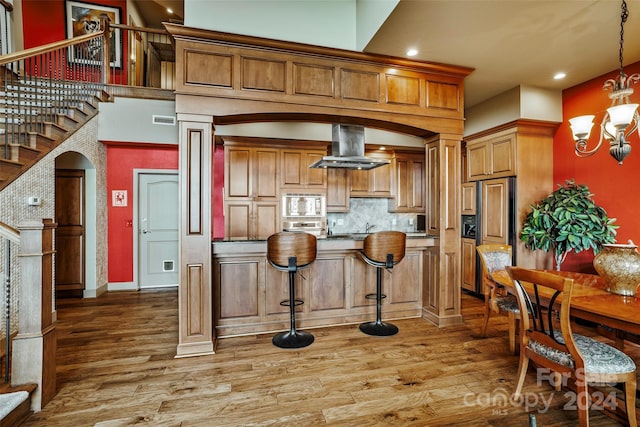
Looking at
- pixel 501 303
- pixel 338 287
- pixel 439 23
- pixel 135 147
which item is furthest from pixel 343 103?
pixel 135 147

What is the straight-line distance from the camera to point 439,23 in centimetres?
261

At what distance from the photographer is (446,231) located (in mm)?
3492

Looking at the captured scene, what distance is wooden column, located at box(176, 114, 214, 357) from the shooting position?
2.73 meters

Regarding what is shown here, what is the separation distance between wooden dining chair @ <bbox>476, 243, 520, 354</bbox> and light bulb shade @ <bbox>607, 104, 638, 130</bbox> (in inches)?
59.0

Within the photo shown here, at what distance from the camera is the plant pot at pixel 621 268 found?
1890 millimetres

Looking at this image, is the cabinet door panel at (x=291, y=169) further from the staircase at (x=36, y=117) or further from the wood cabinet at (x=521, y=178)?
the wood cabinet at (x=521, y=178)

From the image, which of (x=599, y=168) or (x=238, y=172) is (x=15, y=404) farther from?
(x=599, y=168)

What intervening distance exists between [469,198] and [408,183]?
1058 mm

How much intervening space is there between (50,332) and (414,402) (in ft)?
8.59

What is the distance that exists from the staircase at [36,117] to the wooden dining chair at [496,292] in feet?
16.2

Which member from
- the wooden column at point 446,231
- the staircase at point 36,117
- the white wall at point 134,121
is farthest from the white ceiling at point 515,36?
the staircase at point 36,117

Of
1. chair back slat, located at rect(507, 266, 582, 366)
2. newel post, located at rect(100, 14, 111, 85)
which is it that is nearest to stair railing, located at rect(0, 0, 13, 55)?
newel post, located at rect(100, 14, 111, 85)

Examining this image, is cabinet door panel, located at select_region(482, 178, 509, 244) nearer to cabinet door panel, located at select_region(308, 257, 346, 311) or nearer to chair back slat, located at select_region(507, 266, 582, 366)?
chair back slat, located at select_region(507, 266, 582, 366)

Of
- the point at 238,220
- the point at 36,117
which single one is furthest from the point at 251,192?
the point at 36,117
